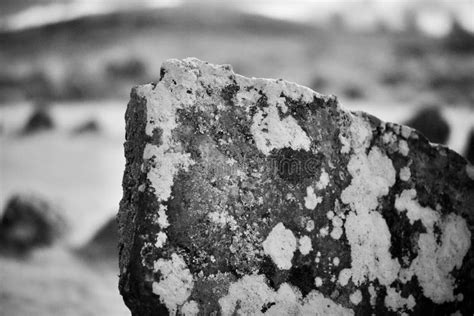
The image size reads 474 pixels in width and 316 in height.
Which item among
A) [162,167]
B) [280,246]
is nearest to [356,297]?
[280,246]

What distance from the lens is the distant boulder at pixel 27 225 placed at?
13.9 ft

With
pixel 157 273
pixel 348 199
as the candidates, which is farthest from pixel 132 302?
pixel 348 199

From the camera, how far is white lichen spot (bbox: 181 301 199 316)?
1443mm

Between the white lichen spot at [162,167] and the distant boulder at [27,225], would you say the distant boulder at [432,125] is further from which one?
the white lichen spot at [162,167]

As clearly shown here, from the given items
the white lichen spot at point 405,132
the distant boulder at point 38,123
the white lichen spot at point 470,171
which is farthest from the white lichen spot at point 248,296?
the distant boulder at point 38,123

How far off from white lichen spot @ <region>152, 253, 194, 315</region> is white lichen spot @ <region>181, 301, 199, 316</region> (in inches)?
0.9

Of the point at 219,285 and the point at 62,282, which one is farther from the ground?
the point at 62,282

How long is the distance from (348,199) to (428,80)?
15510 mm

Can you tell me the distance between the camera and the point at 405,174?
6.11 ft

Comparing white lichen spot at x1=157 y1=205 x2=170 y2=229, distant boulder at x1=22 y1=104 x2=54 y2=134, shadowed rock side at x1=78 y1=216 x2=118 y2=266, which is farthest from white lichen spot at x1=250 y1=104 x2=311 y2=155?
distant boulder at x1=22 y1=104 x2=54 y2=134

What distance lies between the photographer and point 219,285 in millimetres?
1507

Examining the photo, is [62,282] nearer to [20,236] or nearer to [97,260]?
[97,260]

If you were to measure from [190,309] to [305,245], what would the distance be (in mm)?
539

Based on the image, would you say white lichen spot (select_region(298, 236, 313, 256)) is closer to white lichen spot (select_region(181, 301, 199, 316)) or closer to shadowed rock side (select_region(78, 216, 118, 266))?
white lichen spot (select_region(181, 301, 199, 316))
